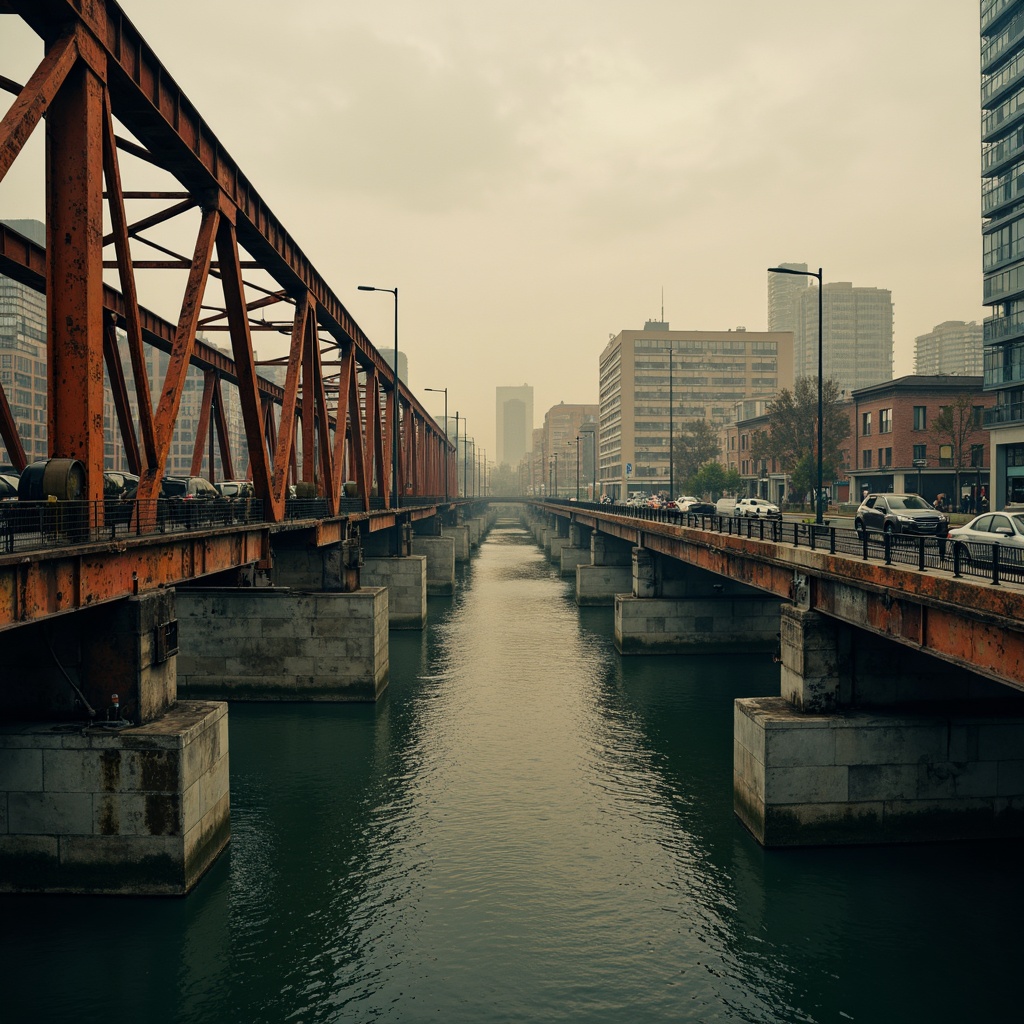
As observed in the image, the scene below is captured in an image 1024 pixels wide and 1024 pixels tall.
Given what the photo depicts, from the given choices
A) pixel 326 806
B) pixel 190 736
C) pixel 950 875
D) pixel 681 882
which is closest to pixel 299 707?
pixel 326 806

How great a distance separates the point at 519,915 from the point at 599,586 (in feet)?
146

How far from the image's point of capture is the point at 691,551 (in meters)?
37.2

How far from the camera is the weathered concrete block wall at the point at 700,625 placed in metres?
42.2

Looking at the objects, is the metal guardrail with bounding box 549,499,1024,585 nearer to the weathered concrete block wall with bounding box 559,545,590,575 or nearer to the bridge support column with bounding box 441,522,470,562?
the weathered concrete block wall with bounding box 559,545,590,575

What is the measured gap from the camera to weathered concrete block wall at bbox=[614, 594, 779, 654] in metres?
42.2

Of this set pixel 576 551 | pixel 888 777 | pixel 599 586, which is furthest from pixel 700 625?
pixel 576 551

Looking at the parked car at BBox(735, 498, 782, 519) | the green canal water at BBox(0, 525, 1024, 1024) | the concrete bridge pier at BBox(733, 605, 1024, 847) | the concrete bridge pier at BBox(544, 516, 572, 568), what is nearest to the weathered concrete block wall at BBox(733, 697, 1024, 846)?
the concrete bridge pier at BBox(733, 605, 1024, 847)

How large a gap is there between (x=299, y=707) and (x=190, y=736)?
16.4m

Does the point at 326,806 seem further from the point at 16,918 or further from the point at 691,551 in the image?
the point at 691,551

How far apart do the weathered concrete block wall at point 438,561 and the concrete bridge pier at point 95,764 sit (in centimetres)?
5296

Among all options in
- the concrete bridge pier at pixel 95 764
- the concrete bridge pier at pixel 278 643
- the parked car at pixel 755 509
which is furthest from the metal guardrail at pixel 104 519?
the parked car at pixel 755 509

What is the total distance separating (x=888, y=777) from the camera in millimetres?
19000

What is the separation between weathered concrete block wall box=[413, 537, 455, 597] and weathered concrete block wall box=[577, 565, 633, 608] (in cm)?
1348

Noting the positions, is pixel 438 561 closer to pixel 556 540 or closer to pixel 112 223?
pixel 556 540
